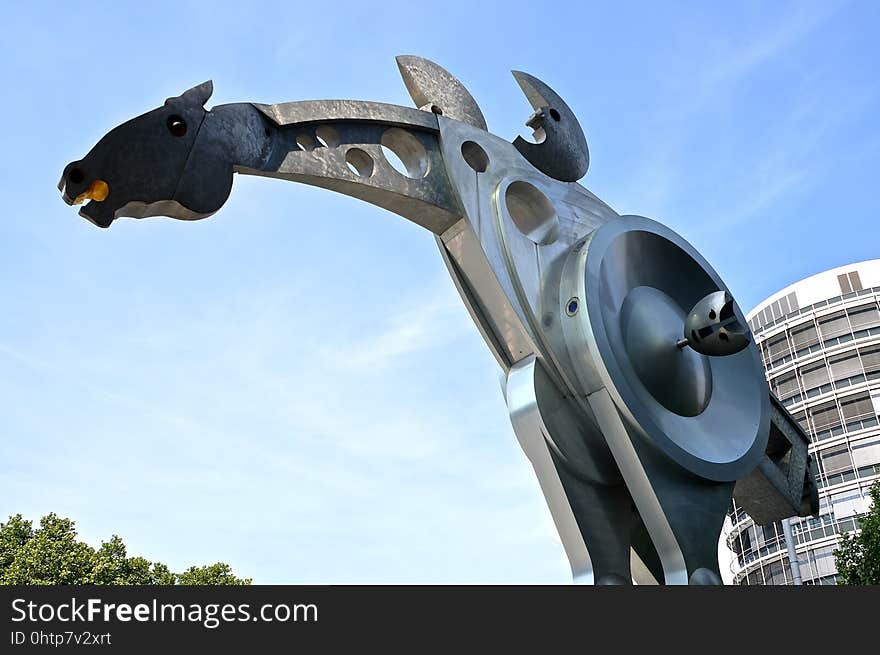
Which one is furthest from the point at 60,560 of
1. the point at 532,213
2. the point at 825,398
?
the point at 825,398

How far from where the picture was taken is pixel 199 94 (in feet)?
30.8

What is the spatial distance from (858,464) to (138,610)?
39953 millimetres

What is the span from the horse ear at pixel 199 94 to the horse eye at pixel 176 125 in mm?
262

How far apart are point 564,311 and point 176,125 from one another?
4947 mm

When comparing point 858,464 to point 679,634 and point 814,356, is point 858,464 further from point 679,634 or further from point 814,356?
point 679,634

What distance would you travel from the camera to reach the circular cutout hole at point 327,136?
10.3 metres

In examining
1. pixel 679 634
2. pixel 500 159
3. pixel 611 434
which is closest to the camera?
pixel 679 634

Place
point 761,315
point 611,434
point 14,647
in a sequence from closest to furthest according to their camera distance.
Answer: point 14,647 → point 611,434 → point 761,315

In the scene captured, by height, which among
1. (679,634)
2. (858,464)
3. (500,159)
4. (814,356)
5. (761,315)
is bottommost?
(679,634)

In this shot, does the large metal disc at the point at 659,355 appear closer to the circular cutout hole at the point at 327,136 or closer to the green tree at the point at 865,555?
the circular cutout hole at the point at 327,136

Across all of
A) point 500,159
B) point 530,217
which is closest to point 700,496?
point 530,217

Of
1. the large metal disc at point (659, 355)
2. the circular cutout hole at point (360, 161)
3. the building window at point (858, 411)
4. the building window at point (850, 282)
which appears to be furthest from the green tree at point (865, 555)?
the building window at point (850, 282)

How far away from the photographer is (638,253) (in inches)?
488

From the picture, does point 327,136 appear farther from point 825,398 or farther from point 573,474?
point 825,398
